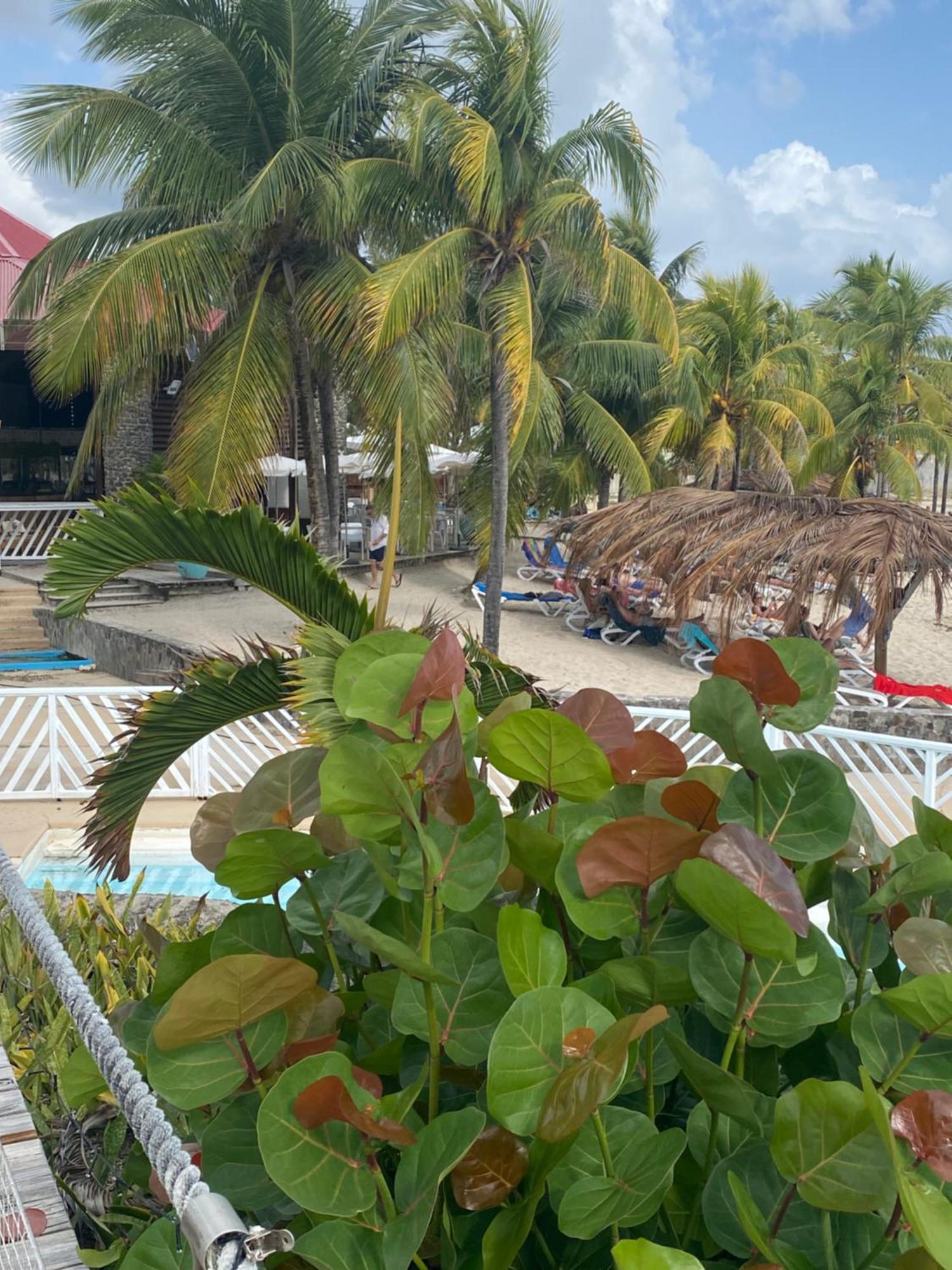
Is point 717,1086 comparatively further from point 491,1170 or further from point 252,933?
point 252,933

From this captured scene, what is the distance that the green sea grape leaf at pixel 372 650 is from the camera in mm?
771

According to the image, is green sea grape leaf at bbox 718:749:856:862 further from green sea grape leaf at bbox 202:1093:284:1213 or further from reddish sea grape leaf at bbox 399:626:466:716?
green sea grape leaf at bbox 202:1093:284:1213

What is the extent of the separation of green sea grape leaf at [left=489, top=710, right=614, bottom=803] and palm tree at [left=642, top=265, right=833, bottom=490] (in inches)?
854

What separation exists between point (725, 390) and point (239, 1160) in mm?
24015

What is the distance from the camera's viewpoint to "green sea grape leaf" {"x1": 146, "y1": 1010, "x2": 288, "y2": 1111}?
2.17 ft

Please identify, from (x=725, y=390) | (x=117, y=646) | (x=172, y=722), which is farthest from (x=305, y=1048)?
(x=725, y=390)

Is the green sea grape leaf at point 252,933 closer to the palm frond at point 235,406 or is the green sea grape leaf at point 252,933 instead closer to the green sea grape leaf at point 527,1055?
the green sea grape leaf at point 527,1055

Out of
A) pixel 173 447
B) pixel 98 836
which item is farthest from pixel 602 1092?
pixel 173 447

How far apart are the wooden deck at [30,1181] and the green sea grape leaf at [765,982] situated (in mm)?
564

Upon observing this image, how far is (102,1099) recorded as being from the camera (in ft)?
4.24

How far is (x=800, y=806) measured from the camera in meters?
0.73

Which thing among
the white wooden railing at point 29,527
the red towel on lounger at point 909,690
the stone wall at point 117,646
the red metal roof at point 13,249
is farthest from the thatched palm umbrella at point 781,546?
the red metal roof at point 13,249

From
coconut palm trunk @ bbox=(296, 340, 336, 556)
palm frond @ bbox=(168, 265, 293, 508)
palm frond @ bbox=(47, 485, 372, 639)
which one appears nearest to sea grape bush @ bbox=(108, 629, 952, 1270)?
palm frond @ bbox=(47, 485, 372, 639)

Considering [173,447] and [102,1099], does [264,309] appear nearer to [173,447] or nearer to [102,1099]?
[173,447]
